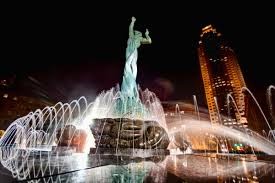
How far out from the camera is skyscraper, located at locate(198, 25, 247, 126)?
92.4 metres

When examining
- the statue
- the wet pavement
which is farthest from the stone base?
the statue

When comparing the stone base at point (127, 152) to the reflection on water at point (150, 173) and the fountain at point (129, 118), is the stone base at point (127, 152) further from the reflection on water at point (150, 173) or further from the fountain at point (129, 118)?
the reflection on water at point (150, 173)

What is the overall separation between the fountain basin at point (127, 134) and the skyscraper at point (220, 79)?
8674 cm

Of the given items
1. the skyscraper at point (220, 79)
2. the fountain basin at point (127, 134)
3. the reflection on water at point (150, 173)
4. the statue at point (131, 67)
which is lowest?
the reflection on water at point (150, 173)

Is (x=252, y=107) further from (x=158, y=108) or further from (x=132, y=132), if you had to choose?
(x=132, y=132)

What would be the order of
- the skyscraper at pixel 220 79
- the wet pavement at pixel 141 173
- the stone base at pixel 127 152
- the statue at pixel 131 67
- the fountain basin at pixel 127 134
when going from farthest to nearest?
1. the skyscraper at pixel 220 79
2. the statue at pixel 131 67
3. the fountain basin at pixel 127 134
4. the stone base at pixel 127 152
5. the wet pavement at pixel 141 173

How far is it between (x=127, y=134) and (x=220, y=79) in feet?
330

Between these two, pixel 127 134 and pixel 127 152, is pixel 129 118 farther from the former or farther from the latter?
pixel 127 152

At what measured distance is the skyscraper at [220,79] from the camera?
92369 mm

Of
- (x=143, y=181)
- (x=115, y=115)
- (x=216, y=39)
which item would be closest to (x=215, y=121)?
(x=216, y=39)

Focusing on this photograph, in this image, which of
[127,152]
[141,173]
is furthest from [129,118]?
[141,173]

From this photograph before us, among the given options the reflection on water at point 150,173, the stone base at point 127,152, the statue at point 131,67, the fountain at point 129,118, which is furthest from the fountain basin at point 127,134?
the reflection on water at point 150,173

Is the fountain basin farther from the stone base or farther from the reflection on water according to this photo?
the reflection on water

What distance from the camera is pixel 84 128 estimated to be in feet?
57.6
